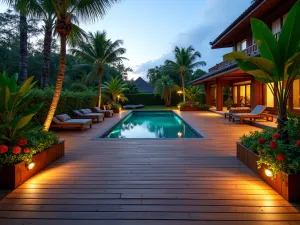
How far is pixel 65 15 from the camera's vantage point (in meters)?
7.30

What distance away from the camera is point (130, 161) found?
535 centimetres

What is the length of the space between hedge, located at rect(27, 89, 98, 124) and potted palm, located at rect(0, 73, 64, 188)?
5316 mm

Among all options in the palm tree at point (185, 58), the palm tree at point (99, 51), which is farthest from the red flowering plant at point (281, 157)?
the palm tree at point (185, 58)

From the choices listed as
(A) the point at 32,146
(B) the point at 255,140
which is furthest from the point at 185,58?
(A) the point at 32,146

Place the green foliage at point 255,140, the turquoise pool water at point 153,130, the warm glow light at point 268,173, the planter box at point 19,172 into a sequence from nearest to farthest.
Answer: the warm glow light at point 268,173
the planter box at point 19,172
the green foliage at point 255,140
the turquoise pool water at point 153,130

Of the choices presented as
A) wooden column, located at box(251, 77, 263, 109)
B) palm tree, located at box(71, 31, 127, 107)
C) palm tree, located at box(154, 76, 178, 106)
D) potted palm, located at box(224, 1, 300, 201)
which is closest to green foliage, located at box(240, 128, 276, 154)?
potted palm, located at box(224, 1, 300, 201)

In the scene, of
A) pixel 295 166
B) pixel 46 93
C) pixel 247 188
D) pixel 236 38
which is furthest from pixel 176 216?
pixel 236 38

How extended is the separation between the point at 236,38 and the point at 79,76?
22.9 meters

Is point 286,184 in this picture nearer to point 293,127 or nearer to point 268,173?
point 268,173

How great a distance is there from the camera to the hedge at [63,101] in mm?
10039

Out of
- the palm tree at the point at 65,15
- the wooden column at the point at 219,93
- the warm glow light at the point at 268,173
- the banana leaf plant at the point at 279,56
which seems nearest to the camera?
the warm glow light at the point at 268,173

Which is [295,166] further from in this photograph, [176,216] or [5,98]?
[5,98]

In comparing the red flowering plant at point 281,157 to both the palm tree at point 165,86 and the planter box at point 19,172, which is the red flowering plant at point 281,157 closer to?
the planter box at point 19,172

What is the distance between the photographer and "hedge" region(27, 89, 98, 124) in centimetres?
1004
